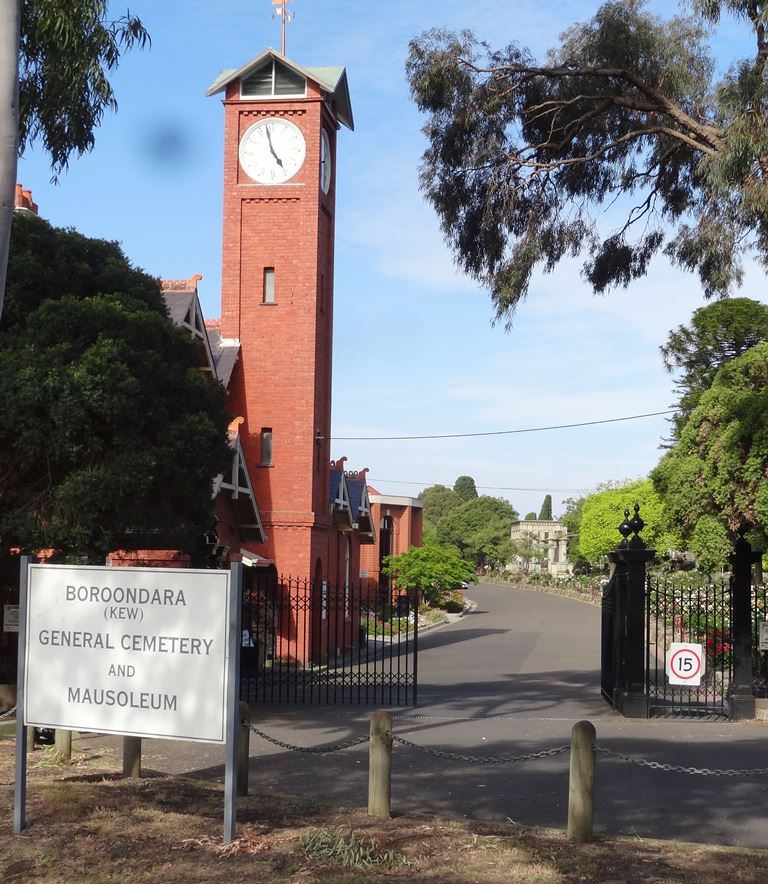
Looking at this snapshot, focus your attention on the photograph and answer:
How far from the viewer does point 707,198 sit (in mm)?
15508

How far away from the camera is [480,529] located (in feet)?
413

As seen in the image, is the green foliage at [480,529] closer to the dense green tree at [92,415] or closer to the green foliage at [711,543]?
the green foliage at [711,543]

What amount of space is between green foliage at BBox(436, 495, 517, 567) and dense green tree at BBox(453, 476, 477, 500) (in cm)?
3842

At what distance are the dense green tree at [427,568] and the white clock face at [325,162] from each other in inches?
890

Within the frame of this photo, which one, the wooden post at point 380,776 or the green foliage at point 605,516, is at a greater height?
the green foliage at point 605,516

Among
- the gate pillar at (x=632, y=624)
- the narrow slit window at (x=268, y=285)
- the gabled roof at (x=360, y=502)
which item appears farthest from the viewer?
the gabled roof at (x=360, y=502)

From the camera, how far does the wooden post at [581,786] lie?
8078 mm

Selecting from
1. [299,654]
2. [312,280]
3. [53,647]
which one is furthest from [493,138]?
[299,654]

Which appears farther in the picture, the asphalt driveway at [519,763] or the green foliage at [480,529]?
Answer: the green foliage at [480,529]

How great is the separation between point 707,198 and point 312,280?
1733 cm

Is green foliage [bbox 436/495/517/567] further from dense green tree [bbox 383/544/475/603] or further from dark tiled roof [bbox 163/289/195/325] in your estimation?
dark tiled roof [bbox 163/289/195/325]

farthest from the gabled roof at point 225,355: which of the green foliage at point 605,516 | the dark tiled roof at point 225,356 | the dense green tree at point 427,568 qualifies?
the green foliage at point 605,516

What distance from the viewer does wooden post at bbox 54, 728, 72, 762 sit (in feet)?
37.1

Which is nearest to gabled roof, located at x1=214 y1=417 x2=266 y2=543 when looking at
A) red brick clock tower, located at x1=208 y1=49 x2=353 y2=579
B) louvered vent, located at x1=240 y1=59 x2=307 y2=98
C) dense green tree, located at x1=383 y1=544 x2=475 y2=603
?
red brick clock tower, located at x1=208 y1=49 x2=353 y2=579
